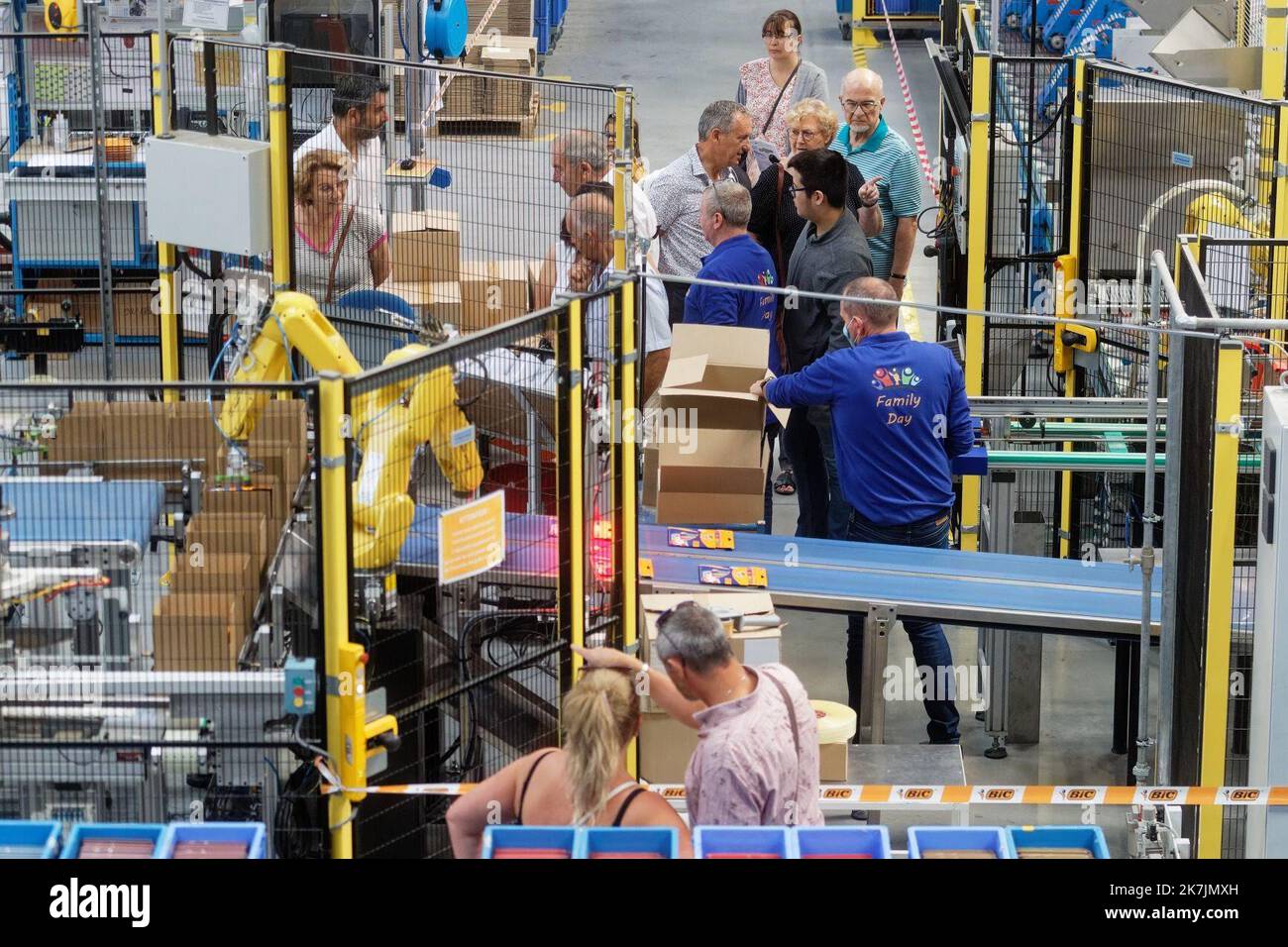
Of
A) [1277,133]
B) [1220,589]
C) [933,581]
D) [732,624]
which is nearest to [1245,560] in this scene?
[1220,589]

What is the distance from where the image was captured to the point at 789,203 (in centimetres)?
1027

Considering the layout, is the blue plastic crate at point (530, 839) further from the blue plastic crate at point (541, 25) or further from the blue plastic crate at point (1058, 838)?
the blue plastic crate at point (541, 25)

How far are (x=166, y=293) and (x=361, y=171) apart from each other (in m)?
1.46

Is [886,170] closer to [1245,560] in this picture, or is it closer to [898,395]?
[898,395]

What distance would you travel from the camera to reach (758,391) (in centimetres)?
835

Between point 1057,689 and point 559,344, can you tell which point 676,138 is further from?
point 559,344

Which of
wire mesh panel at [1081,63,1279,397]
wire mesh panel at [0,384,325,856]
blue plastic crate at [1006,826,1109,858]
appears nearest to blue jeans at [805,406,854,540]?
wire mesh panel at [1081,63,1279,397]

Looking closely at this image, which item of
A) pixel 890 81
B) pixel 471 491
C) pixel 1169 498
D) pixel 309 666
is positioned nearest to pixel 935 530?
pixel 1169 498

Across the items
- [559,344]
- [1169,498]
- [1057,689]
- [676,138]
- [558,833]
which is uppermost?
[676,138]

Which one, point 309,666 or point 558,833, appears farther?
point 309,666

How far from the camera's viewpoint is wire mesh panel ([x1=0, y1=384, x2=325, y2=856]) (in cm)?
543

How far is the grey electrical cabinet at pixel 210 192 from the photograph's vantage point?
8.58 m

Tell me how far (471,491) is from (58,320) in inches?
236

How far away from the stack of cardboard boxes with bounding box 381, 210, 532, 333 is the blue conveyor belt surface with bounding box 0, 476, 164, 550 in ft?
10.5
